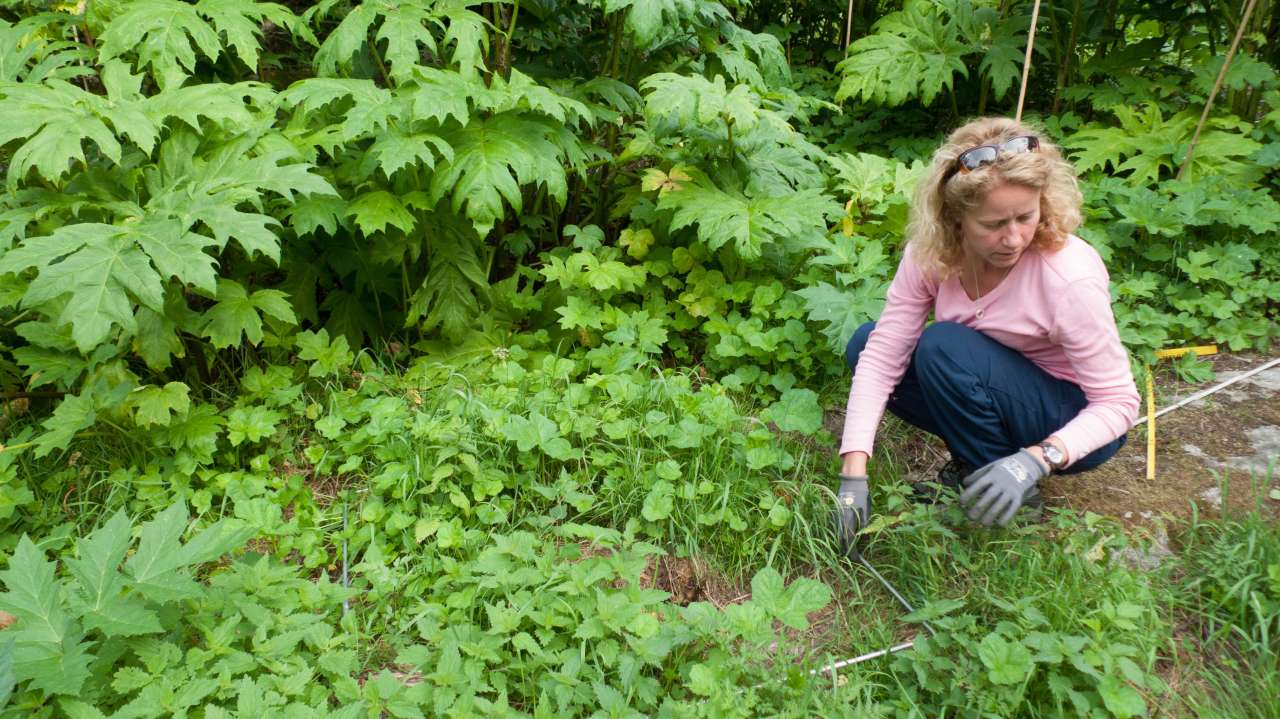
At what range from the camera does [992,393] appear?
7.11 ft

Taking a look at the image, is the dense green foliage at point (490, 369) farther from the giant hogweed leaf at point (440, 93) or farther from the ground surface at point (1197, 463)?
the ground surface at point (1197, 463)

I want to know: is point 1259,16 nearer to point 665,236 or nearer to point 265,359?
point 665,236

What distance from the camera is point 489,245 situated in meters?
3.44

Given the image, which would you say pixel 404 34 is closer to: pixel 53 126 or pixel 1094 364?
pixel 53 126

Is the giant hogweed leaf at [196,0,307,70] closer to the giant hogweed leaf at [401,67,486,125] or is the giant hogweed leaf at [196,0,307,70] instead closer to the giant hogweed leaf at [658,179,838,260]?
the giant hogweed leaf at [401,67,486,125]

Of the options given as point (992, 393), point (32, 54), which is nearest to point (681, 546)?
point (992, 393)

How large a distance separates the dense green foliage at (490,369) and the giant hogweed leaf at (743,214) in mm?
19

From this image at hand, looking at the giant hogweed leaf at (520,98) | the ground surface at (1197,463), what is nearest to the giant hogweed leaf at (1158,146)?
the ground surface at (1197,463)

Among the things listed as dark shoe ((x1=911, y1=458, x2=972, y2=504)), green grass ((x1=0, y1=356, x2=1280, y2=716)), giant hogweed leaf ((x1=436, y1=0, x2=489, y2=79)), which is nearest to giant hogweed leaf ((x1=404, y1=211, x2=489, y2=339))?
green grass ((x1=0, y1=356, x2=1280, y2=716))

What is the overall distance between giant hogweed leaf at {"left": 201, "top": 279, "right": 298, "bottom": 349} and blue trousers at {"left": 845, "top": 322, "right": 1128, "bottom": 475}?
1.95 meters

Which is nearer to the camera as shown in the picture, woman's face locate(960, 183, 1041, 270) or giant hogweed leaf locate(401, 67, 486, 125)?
woman's face locate(960, 183, 1041, 270)

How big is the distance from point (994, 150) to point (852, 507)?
38.7 inches

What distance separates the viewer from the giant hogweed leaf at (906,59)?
4.06 metres

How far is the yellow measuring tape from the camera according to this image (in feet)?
8.42
